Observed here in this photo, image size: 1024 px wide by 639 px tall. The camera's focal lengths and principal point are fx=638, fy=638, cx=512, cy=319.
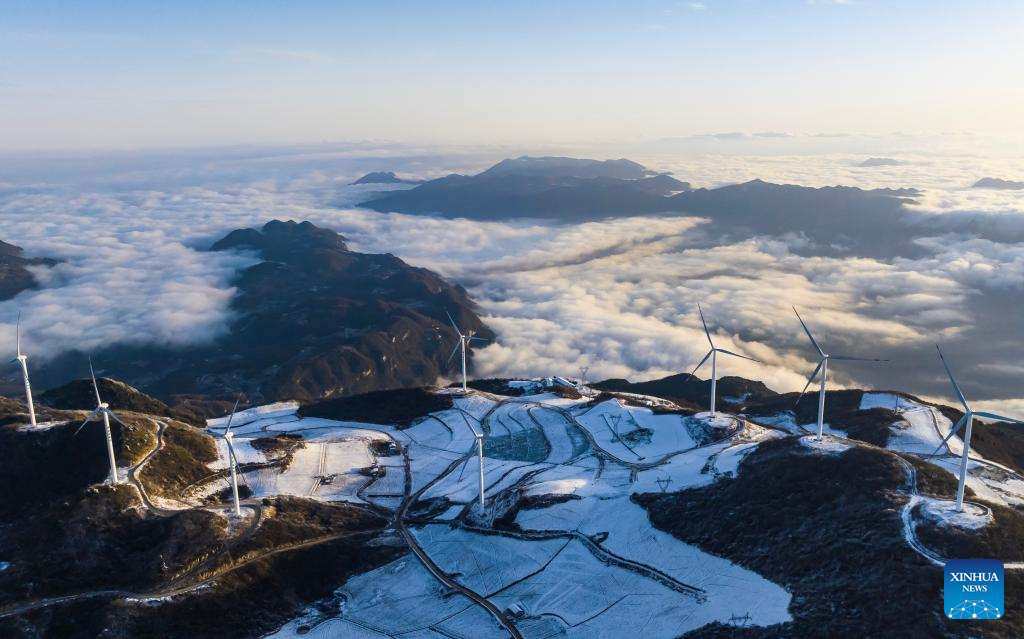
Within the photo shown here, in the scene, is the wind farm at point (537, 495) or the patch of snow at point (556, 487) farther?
the patch of snow at point (556, 487)

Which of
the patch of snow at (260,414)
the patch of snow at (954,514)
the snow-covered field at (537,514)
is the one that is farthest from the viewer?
the patch of snow at (260,414)

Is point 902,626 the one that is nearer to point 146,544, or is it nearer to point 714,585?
point 714,585

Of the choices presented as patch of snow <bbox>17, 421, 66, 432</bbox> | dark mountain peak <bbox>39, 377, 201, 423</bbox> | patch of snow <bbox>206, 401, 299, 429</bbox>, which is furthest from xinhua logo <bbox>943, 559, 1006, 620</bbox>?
dark mountain peak <bbox>39, 377, 201, 423</bbox>

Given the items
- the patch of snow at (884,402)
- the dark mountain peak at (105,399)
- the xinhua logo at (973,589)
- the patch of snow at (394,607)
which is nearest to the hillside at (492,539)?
the patch of snow at (394,607)

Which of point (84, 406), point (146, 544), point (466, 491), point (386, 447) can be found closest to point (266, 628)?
point (146, 544)

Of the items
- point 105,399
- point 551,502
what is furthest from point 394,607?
point 105,399

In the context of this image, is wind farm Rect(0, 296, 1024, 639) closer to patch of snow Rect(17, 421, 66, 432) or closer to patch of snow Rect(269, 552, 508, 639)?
patch of snow Rect(269, 552, 508, 639)

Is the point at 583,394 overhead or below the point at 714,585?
below

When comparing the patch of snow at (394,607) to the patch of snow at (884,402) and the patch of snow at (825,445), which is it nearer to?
the patch of snow at (825,445)
